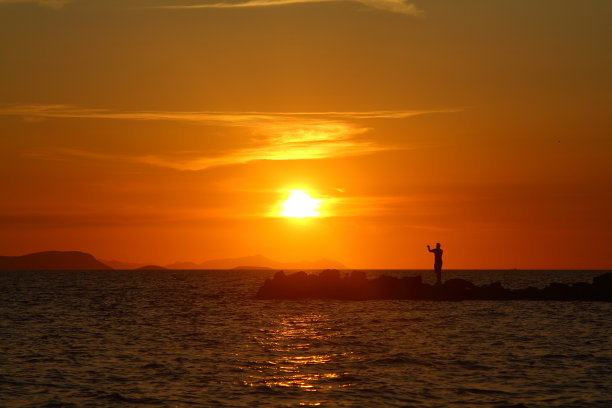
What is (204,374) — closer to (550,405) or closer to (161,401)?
(161,401)

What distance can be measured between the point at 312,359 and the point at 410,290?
37.3m

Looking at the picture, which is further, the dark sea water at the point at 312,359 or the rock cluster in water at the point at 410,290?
the rock cluster in water at the point at 410,290

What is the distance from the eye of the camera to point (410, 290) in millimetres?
64875

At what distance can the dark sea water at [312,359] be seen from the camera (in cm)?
2153

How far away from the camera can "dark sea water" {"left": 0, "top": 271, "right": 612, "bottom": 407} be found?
21.5 metres

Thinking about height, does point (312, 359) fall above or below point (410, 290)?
below

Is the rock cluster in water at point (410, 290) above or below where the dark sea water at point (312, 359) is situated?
above

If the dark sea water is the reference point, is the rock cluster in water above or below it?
above

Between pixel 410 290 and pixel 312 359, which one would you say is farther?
pixel 410 290

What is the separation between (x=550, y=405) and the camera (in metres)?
20.2

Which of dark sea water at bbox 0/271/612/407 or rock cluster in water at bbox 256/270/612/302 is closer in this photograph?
dark sea water at bbox 0/271/612/407

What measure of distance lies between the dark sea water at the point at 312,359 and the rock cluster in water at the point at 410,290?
12.7 metres

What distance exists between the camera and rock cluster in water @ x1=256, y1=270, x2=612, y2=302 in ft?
207

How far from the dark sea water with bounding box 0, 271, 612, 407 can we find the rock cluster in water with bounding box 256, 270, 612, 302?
12.7m
